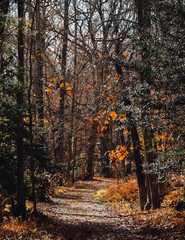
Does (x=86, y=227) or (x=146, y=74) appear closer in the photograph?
(x=146, y=74)

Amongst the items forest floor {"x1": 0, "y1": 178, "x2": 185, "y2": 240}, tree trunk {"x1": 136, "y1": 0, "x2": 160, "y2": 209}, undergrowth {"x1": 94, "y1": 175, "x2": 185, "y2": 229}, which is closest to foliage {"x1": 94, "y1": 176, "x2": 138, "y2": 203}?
undergrowth {"x1": 94, "y1": 175, "x2": 185, "y2": 229}

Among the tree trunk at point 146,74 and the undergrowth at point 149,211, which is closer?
the tree trunk at point 146,74

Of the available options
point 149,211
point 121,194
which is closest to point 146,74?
point 149,211

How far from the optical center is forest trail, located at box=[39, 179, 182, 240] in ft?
23.8

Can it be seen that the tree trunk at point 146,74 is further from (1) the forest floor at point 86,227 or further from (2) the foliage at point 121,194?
(2) the foliage at point 121,194

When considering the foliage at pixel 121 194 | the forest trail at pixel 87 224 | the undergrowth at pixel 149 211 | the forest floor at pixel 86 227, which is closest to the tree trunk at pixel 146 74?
the undergrowth at pixel 149 211

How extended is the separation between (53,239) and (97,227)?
→ 2.20m

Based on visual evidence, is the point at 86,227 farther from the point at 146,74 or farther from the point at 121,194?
the point at 121,194

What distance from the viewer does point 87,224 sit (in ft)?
28.5

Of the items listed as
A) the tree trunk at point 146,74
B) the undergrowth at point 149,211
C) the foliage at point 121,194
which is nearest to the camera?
the tree trunk at point 146,74

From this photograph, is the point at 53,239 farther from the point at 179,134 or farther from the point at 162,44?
the point at 162,44

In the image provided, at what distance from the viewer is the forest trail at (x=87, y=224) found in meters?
7.25

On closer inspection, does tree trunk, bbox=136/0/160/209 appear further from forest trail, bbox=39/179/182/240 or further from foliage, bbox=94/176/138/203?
foliage, bbox=94/176/138/203

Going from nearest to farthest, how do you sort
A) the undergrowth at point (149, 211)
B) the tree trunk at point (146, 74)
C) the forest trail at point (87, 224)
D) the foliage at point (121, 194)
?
the tree trunk at point (146, 74)
the forest trail at point (87, 224)
the undergrowth at point (149, 211)
the foliage at point (121, 194)
